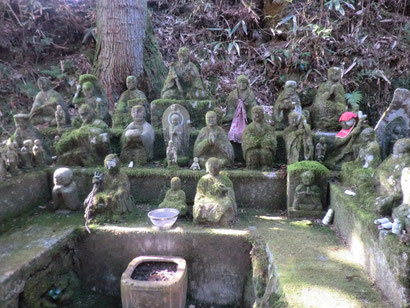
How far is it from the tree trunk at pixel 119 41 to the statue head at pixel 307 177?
17.9 feet

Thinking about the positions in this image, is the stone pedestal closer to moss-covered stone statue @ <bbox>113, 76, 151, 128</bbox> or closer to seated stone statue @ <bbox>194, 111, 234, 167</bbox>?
seated stone statue @ <bbox>194, 111, 234, 167</bbox>

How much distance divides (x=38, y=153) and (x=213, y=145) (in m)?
3.22

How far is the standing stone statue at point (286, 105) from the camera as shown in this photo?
648cm

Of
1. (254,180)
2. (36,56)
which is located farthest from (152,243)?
(36,56)

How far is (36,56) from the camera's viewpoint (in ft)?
36.8

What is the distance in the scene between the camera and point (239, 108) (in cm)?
659

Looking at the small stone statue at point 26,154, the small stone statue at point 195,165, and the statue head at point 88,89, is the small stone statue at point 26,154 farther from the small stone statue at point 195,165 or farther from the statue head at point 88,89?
the small stone statue at point 195,165

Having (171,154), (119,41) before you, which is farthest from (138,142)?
(119,41)

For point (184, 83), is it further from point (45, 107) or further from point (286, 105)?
point (45, 107)

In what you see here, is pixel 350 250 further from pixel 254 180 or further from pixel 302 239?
pixel 254 180

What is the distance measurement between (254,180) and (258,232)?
1.12 metres

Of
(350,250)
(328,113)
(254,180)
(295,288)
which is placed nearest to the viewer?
(295,288)

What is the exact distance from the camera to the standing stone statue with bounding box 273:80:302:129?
21.2ft

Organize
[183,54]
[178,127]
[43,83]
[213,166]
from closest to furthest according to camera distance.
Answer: [213,166], [178,127], [183,54], [43,83]
